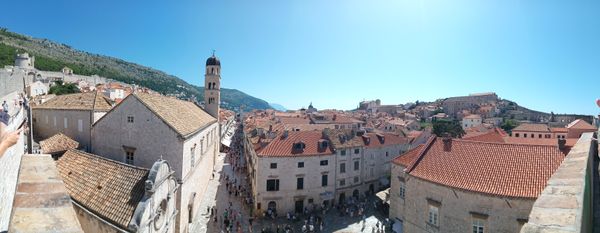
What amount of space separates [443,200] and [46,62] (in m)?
131

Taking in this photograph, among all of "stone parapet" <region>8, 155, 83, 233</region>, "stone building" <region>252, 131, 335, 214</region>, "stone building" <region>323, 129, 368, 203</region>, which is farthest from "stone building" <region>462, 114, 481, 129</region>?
"stone parapet" <region>8, 155, 83, 233</region>

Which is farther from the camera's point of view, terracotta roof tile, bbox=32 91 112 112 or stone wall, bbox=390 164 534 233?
terracotta roof tile, bbox=32 91 112 112

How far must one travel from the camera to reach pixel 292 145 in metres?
31.7

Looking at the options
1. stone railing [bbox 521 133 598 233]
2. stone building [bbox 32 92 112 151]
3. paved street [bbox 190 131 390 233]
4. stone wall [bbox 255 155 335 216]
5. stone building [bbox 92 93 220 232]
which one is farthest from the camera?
stone wall [bbox 255 155 335 216]

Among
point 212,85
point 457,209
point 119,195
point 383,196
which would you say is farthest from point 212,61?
point 457,209

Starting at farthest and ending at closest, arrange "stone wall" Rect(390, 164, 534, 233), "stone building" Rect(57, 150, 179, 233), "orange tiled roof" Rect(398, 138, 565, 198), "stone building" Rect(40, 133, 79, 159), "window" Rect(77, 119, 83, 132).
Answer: "window" Rect(77, 119, 83, 132)
"stone building" Rect(40, 133, 79, 159)
"orange tiled roof" Rect(398, 138, 565, 198)
"stone wall" Rect(390, 164, 534, 233)
"stone building" Rect(57, 150, 179, 233)

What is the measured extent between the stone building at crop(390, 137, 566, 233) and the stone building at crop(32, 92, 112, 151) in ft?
71.0

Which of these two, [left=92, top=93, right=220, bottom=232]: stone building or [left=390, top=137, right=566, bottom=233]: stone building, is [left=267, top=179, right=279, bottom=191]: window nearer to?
[left=92, top=93, right=220, bottom=232]: stone building

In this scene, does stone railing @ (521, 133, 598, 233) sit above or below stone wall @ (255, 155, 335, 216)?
above

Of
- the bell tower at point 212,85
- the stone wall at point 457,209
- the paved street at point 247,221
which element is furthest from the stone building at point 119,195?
the bell tower at point 212,85

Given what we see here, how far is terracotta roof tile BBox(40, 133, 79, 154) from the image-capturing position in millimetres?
19406

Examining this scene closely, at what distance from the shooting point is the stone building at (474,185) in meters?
16.4

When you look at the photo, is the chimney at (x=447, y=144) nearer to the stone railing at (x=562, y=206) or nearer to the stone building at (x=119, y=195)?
the stone building at (x=119, y=195)

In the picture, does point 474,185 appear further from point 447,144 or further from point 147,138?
point 147,138
